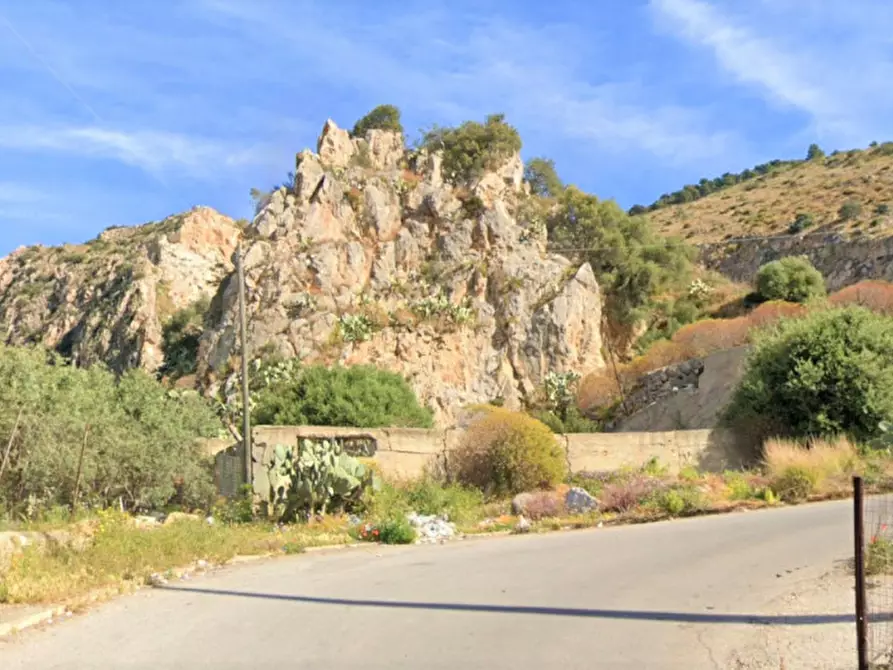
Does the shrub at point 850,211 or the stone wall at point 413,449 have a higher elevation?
the shrub at point 850,211

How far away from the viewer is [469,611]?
8.77 meters

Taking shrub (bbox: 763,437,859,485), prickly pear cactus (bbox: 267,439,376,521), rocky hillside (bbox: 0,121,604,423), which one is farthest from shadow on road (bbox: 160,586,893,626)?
rocky hillside (bbox: 0,121,604,423)

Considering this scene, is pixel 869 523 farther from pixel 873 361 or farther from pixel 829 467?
pixel 873 361

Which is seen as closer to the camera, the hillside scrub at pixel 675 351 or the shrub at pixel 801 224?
the hillside scrub at pixel 675 351

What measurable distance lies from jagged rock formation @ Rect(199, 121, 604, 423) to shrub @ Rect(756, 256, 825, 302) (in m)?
11.0

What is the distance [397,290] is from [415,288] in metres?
1.17

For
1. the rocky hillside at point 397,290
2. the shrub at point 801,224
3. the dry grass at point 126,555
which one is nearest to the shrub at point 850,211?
the shrub at point 801,224

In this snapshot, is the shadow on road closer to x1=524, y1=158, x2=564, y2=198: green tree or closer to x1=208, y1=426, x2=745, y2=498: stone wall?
x1=208, y1=426, x2=745, y2=498: stone wall

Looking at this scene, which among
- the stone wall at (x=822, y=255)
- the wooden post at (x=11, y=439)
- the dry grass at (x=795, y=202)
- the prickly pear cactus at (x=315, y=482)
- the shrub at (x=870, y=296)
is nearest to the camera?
the wooden post at (x=11, y=439)

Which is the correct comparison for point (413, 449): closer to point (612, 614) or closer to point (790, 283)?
point (612, 614)

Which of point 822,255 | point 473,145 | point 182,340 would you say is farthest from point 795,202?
point 182,340

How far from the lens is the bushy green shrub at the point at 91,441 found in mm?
17656

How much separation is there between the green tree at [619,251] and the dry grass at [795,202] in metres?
18.3

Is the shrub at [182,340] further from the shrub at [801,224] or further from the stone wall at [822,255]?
the shrub at [801,224]
